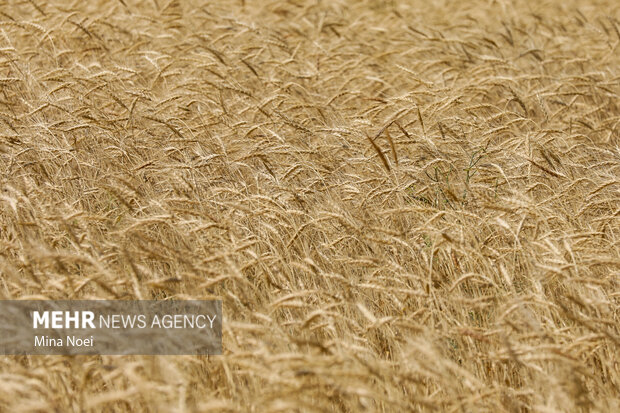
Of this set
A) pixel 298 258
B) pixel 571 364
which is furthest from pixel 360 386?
pixel 298 258

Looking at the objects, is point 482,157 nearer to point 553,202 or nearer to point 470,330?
point 553,202

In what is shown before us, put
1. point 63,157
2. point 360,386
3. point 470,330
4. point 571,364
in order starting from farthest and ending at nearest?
point 63,157
point 470,330
point 571,364
point 360,386

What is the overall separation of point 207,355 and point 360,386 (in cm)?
73

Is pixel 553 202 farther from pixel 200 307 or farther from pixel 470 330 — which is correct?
pixel 200 307

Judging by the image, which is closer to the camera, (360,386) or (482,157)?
(360,386)

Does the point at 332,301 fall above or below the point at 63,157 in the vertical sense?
below

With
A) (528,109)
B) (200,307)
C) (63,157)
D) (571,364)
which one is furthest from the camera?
(528,109)

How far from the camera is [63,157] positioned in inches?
131

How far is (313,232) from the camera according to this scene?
3.15 metres

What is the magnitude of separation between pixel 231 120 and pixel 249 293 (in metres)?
1.65

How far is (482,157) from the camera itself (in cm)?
358

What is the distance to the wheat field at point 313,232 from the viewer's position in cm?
217

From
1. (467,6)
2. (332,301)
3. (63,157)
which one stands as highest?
(467,6)

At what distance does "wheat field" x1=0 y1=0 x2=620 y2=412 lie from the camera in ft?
7.13
